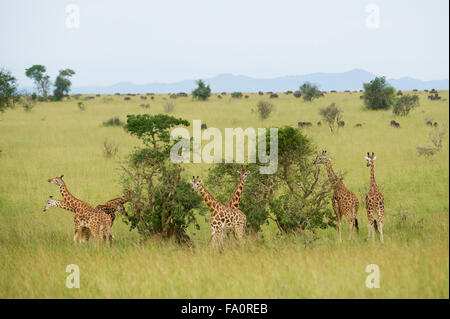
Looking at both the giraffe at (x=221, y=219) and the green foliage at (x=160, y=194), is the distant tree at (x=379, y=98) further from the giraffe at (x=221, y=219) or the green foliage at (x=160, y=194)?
the giraffe at (x=221, y=219)

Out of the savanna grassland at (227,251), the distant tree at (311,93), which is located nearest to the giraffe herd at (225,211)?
the savanna grassland at (227,251)

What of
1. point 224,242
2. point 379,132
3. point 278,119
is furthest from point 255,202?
point 278,119

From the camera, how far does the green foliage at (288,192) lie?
39.8 ft

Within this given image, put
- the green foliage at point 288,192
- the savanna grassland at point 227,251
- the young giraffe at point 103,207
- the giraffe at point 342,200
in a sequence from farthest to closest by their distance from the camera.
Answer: the green foliage at point 288,192
the young giraffe at point 103,207
the giraffe at point 342,200
the savanna grassland at point 227,251

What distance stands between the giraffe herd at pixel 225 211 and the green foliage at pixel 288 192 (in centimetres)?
51

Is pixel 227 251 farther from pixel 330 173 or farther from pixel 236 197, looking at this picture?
pixel 330 173

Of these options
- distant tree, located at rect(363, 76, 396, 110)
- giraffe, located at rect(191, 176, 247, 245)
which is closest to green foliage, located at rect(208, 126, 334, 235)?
giraffe, located at rect(191, 176, 247, 245)

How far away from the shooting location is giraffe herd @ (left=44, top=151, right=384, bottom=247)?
35.1ft

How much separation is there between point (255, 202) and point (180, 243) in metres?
2.16

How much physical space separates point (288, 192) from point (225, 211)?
2.34m

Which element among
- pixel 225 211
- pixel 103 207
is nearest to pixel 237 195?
pixel 225 211

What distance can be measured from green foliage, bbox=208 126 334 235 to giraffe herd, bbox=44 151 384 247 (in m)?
0.51

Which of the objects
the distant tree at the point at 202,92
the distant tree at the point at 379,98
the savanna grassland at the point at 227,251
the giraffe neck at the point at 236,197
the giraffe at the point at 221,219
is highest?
the distant tree at the point at 202,92
